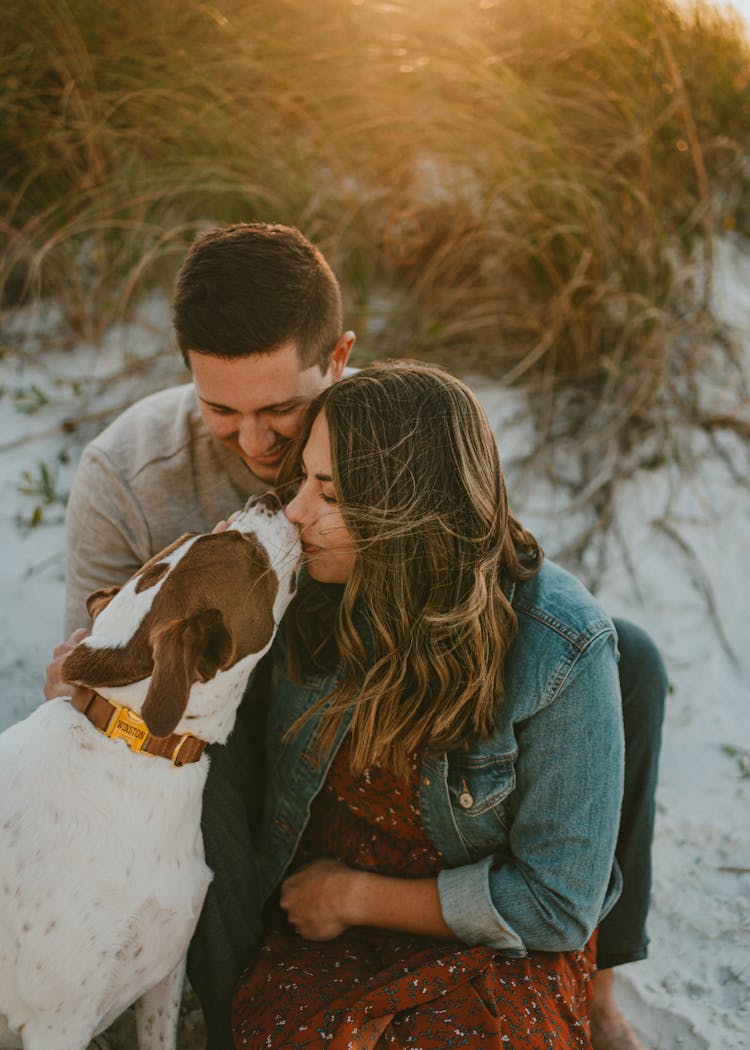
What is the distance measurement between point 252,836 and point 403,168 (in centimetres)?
387

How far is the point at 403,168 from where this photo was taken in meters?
5.22

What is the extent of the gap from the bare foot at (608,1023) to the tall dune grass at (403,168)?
2857mm

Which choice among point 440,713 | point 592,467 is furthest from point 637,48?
point 440,713

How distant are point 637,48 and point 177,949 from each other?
510cm

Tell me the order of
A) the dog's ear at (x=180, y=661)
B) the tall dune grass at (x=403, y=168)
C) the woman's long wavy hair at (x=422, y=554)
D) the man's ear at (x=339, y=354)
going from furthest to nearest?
the tall dune grass at (x=403, y=168) → the man's ear at (x=339, y=354) → the woman's long wavy hair at (x=422, y=554) → the dog's ear at (x=180, y=661)

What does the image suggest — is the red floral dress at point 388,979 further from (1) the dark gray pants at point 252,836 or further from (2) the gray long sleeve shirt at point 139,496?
(2) the gray long sleeve shirt at point 139,496

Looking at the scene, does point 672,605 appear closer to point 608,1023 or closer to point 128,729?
point 608,1023

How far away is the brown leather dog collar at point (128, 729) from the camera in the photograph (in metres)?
2.13

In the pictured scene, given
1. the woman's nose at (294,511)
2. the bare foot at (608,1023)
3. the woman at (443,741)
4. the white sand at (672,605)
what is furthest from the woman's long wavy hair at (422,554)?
the white sand at (672,605)

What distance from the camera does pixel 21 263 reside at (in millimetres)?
5207

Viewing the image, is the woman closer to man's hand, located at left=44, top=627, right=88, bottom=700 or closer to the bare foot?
the bare foot

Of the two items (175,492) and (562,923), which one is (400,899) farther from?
(175,492)

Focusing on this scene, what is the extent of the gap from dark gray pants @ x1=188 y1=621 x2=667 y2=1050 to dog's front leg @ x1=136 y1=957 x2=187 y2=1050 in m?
0.08

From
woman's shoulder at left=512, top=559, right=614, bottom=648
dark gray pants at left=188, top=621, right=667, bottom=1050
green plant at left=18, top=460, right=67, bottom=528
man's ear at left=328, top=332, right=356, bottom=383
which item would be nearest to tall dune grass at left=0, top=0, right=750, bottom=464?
green plant at left=18, top=460, right=67, bottom=528
